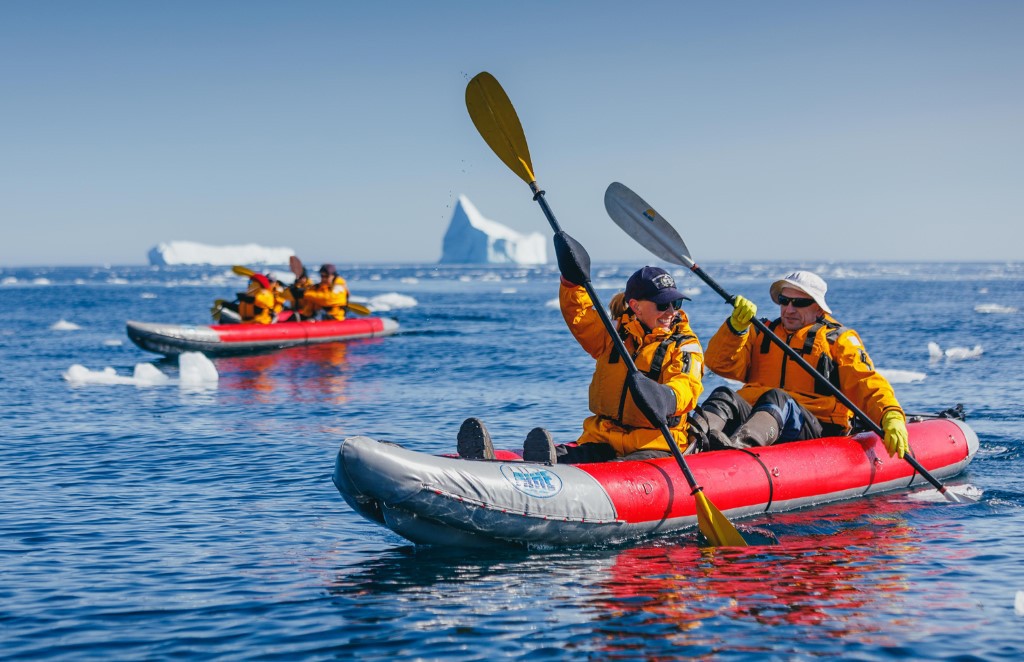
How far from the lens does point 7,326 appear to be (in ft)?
95.6

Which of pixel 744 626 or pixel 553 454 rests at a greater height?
pixel 553 454

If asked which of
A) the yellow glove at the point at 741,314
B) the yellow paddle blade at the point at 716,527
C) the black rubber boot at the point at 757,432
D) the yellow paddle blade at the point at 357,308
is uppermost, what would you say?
the yellow glove at the point at 741,314

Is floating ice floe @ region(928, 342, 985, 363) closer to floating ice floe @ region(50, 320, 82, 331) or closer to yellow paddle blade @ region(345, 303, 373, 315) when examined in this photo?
yellow paddle blade @ region(345, 303, 373, 315)

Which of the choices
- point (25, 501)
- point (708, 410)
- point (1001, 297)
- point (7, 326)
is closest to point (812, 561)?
point (708, 410)

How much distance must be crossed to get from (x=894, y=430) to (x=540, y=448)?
286cm

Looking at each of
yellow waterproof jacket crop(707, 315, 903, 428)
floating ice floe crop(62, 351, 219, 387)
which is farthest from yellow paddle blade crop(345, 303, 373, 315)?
yellow waterproof jacket crop(707, 315, 903, 428)

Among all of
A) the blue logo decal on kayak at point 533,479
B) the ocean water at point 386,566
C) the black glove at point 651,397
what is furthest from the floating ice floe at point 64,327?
the black glove at point 651,397

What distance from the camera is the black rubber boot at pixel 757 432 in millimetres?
7461

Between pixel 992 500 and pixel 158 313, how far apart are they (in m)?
33.6

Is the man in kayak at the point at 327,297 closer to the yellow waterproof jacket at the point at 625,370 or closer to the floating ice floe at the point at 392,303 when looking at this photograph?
the yellow waterproof jacket at the point at 625,370

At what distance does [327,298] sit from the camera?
70.2ft

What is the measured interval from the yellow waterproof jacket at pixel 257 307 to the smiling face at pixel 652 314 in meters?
14.7

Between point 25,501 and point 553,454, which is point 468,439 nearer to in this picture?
point 553,454

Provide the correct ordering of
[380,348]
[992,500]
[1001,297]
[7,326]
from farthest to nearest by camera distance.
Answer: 1. [1001,297]
2. [7,326]
3. [380,348]
4. [992,500]
